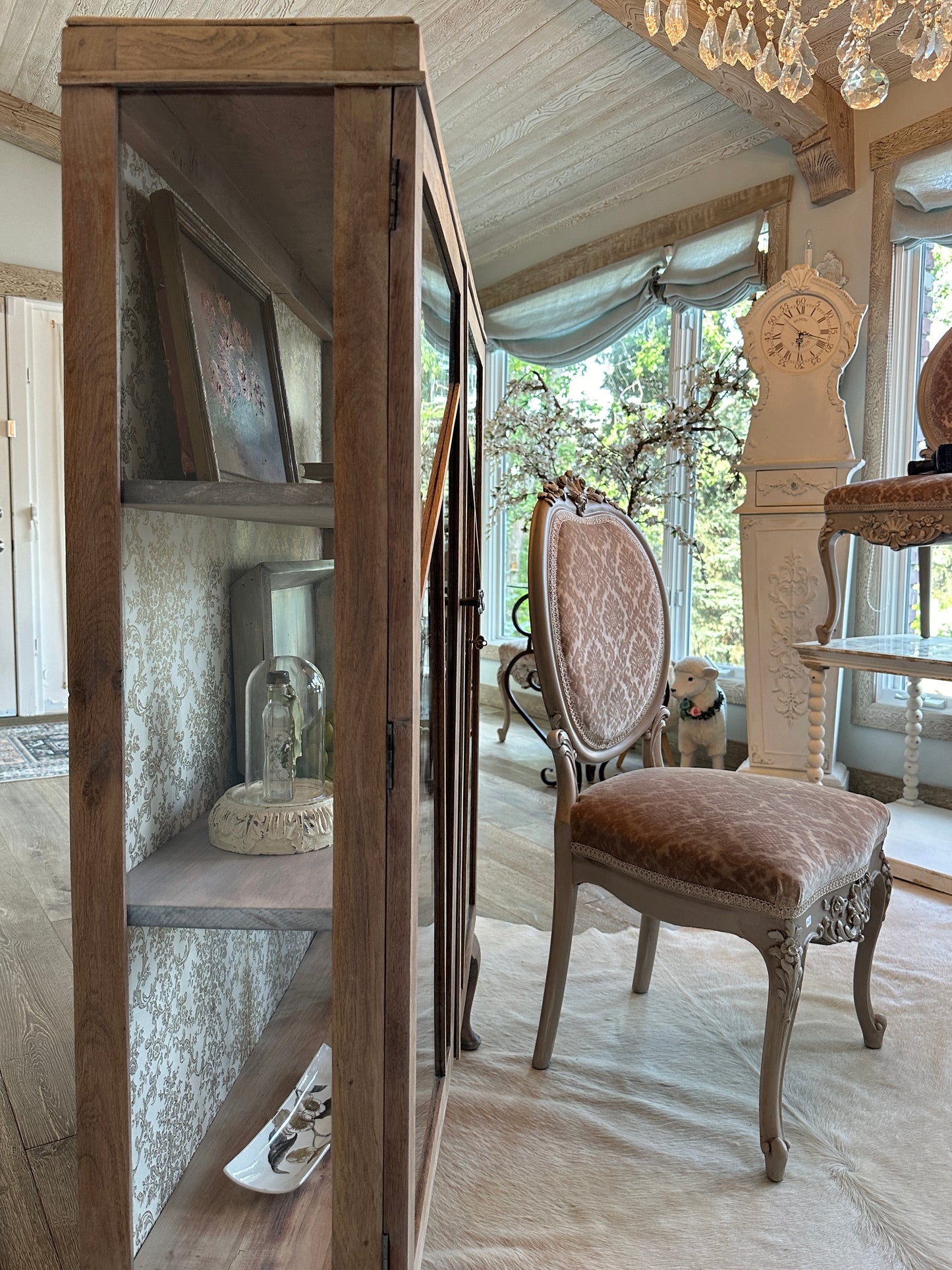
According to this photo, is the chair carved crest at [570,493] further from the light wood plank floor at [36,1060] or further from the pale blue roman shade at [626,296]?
the pale blue roman shade at [626,296]

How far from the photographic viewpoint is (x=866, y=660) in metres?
2.50

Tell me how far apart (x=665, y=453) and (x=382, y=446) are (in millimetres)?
3399

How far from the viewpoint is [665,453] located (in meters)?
4.03

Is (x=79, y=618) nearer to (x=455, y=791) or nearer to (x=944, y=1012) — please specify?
(x=455, y=791)

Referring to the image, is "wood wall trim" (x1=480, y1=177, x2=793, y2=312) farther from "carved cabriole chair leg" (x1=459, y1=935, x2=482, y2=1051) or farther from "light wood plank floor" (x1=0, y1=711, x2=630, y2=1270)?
"carved cabriole chair leg" (x1=459, y1=935, x2=482, y2=1051)

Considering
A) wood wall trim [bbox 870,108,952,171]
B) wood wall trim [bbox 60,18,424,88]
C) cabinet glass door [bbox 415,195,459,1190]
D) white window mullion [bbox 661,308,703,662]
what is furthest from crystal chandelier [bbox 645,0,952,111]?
white window mullion [bbox 661,308,703,662]

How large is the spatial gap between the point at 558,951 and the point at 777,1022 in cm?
41

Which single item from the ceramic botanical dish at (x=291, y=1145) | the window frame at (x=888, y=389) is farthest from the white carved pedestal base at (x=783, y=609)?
the ceramic botanical dish at (x=291, y=1145)

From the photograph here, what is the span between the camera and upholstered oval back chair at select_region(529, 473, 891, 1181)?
4.47 feet

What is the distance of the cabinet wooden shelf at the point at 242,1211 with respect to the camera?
99 centimetres

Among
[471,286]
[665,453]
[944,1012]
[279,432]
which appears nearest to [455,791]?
[279,432]

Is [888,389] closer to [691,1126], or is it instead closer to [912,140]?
[912,140]

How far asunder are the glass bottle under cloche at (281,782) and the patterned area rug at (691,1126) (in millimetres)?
644

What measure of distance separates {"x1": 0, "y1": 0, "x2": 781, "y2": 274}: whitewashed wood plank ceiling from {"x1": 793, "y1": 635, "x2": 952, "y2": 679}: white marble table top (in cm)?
231
